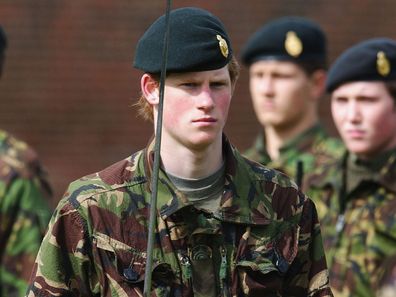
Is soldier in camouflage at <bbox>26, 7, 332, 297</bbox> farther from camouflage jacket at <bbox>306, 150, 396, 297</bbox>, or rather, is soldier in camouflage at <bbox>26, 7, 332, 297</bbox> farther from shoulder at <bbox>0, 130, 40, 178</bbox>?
shoulder at <bbox>0, 130, 40, 178</bbox>

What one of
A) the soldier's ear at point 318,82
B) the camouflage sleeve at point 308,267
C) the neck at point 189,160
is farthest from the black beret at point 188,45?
the soldier's ear at point 318,82

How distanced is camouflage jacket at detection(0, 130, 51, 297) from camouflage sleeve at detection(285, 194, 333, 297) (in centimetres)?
254

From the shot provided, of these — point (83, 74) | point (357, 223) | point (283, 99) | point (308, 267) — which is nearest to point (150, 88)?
point (308, 267)

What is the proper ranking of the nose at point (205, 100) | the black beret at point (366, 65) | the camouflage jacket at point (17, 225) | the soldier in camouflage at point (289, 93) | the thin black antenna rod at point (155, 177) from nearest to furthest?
the thin black antenna rod at point (155, 177)
the nose at point (205, 100)
the camouflage jacket at point (17, 225)
the black beret at point (366, 65)
the soldier in camouflage at point (289, 93)

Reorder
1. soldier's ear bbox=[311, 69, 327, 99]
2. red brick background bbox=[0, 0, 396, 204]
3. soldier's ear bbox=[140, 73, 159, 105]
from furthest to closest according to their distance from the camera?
red brick background bbox=[0, 0, 396, 204] → soldier's ear bbox=[311, 69, 327, 99] → soldier's ear bbox=[140, 73, 159, 105]

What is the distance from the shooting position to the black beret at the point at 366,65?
812 cm

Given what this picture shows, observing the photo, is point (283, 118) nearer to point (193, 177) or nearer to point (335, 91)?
point (335, 91)

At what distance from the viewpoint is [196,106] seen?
211 inches

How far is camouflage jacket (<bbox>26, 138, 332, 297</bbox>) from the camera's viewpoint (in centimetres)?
537

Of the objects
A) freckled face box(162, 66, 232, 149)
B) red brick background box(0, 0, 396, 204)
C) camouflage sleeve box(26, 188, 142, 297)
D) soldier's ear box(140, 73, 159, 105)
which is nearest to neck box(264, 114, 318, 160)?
red brick background box(0, 0, 396, 204)

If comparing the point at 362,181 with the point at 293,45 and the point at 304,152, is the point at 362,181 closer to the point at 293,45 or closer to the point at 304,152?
the point at 304,152

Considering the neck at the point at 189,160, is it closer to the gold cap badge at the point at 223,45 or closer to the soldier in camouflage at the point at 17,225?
the gold cap badge at the point at 223,45

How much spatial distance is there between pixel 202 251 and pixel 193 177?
0.28m

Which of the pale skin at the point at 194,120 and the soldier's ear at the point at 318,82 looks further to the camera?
the soldier's ear at the point at 318,82
